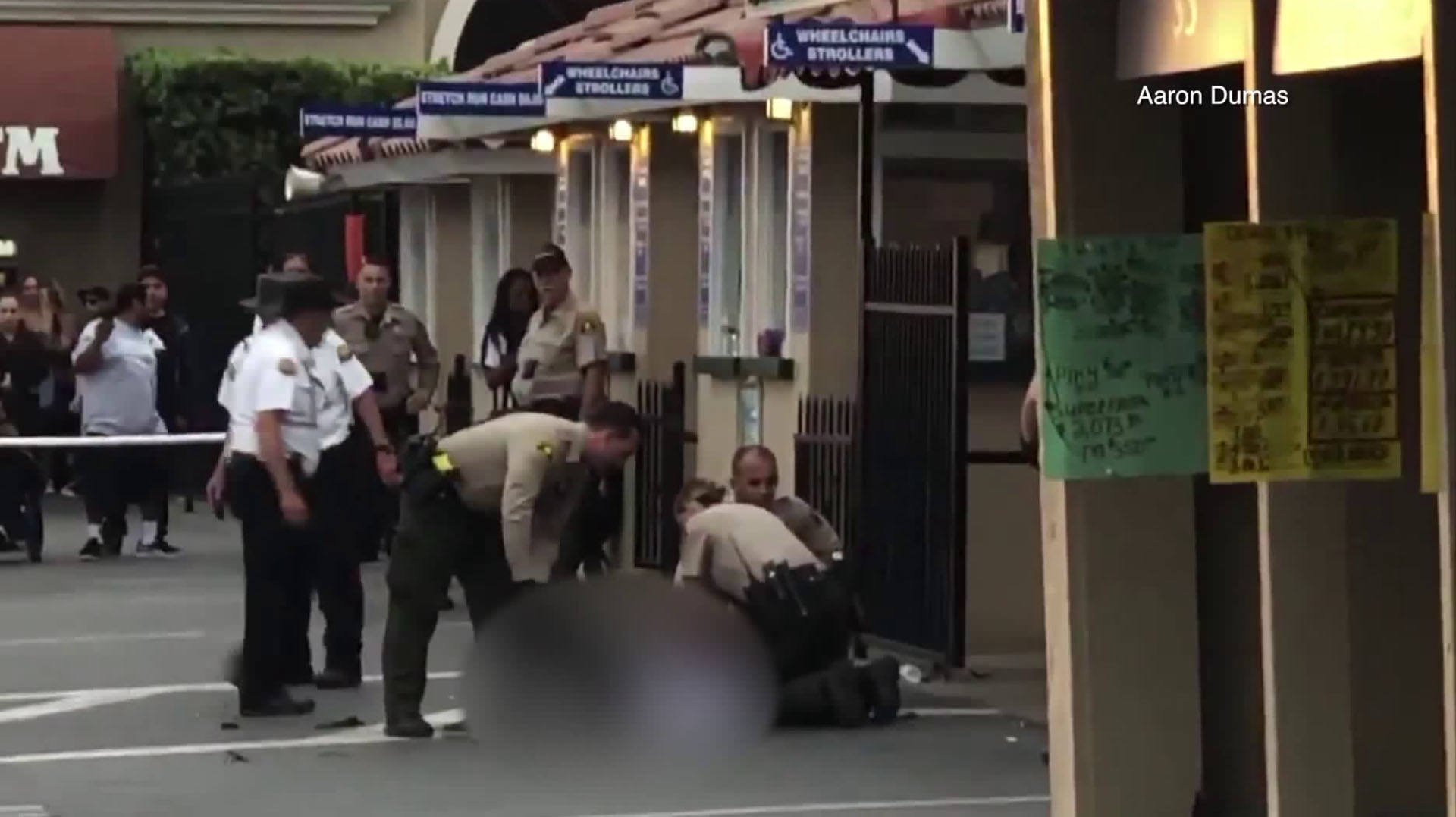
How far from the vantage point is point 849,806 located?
10875mm

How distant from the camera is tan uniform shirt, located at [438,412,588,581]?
1181 cm

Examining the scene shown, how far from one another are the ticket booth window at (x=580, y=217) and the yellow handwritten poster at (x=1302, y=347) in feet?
42.7

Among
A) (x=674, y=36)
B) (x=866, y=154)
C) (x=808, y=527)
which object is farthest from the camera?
(x=674, y=36)

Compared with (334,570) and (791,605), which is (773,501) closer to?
(791,605)

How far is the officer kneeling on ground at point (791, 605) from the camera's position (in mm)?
12312

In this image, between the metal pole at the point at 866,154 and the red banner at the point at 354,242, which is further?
the red banner at the point at 354,242

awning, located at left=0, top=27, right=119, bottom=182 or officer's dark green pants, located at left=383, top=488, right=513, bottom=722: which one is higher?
awning, located at left=0, top=27, right=119, bottom=182

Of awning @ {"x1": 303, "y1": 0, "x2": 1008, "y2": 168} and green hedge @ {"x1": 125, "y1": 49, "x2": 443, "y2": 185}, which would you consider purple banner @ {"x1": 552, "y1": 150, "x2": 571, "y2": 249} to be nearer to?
awning @ {"x1": 303, "y1": 0, "x2": 1008, "y2": 168}

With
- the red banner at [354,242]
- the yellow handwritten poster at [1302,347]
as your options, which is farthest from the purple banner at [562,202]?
the yellow handwritten poster at [1302,347]

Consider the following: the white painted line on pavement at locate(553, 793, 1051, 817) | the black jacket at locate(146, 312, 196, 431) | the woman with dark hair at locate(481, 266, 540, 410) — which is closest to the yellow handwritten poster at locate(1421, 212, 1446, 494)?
the white painted line on pavement at locate(553, 793, 1051, 817)

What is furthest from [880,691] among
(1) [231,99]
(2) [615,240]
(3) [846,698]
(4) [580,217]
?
(1) [231,99]

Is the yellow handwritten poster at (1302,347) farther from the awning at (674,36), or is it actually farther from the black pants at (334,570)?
the black pants at (334,570)

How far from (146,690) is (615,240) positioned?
580cm

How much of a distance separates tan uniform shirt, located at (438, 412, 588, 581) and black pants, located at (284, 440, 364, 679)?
1409 millimetres
